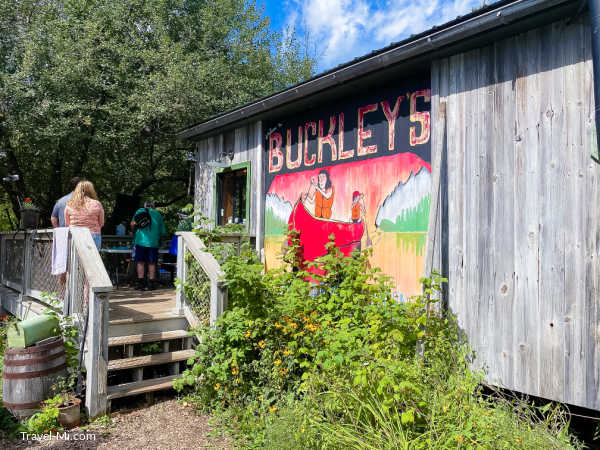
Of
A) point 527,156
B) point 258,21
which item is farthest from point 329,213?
point 258,21

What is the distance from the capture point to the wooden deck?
5.55 metres

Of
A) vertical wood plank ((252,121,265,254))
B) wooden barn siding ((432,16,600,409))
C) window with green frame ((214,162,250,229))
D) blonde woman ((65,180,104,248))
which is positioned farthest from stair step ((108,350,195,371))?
window with green frame ((214,162,250,229))

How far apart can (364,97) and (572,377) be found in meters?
3.96

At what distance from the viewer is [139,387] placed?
4.95 m

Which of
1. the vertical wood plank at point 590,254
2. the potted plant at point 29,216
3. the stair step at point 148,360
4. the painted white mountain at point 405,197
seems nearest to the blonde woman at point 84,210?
the stair step at point 148,360

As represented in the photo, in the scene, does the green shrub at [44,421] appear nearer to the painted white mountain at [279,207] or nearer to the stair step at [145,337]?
the stair step at [145,337]

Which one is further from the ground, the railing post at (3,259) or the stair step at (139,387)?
the railing post at (3,259)

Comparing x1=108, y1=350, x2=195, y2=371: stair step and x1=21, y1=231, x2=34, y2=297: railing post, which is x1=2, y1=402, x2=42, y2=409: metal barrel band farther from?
x1=21, y1=231, x2=34, y2=297: railing post

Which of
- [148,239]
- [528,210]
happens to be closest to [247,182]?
[148,239]

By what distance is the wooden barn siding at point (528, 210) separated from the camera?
3650 mm

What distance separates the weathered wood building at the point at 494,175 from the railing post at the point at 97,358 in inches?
123

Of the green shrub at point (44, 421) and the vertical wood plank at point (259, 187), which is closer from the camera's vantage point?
the green shrub at point (44, 421)

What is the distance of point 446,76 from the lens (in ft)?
15.8

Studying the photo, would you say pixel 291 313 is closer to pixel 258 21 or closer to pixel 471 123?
pixel 471 123
